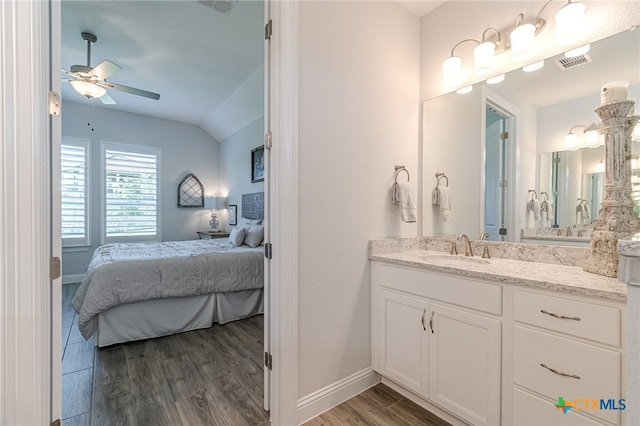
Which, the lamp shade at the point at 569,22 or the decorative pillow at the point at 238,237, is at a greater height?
the lamp shade at the point at 569,22

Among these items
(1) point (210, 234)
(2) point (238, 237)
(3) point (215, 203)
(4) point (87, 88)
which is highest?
(4) point (87, 88)

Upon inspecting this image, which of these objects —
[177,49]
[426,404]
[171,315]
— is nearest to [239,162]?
[177,49]

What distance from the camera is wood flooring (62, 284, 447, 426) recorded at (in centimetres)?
168

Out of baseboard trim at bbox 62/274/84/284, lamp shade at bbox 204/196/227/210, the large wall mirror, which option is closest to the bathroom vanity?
the large wall mirror

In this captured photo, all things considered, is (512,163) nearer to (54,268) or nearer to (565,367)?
(565,367)

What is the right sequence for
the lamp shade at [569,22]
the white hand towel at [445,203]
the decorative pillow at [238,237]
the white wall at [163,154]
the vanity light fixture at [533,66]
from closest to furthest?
the lamp shade at [569,22], the vanity light fixture at [533,66], the white hand towel at [445,203], the decorative pillow at [238,237], the white wall at [163,154]

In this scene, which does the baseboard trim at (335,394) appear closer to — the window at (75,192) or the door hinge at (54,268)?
the door hinge at (54,268)

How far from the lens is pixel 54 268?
106 cm

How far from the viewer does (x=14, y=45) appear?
0.96 m

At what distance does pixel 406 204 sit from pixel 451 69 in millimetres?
1021

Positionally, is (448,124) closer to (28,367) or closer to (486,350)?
(486,350)

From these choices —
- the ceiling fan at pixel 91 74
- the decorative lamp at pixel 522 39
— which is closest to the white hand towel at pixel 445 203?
the decorative lamp at pixel 522 39

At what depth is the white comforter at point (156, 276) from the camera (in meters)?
2.48

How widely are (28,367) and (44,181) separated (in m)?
0.65
